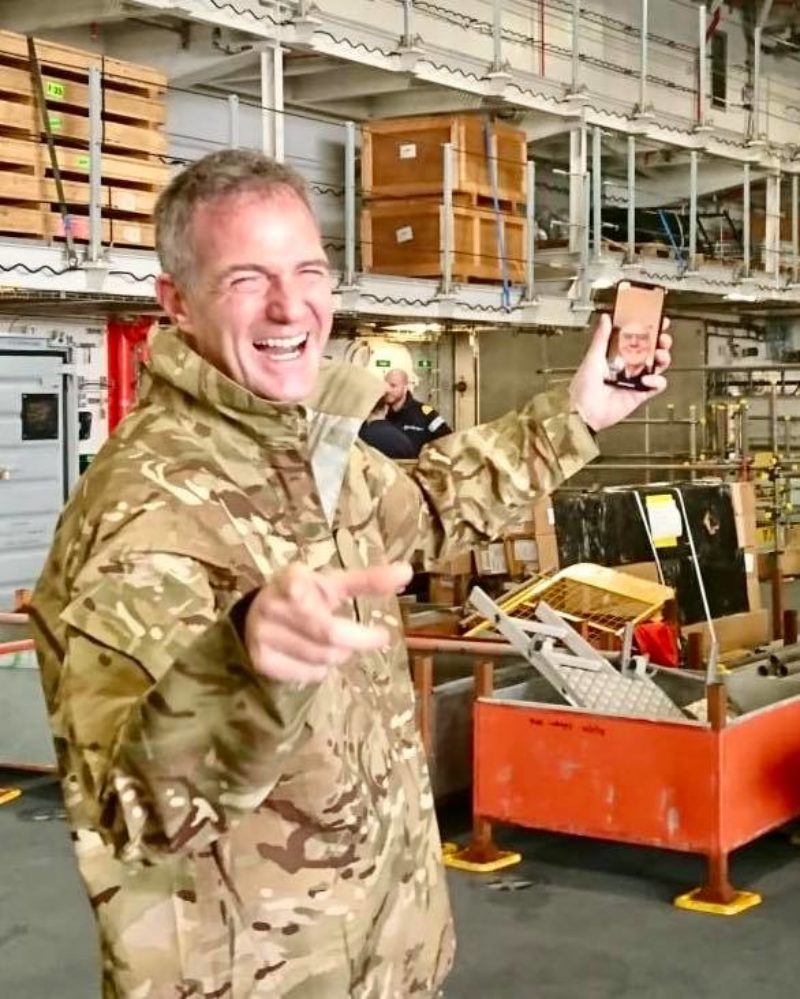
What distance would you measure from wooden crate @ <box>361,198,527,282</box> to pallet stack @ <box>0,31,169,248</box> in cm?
260

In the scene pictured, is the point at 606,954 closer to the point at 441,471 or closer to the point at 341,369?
the point at 441,471

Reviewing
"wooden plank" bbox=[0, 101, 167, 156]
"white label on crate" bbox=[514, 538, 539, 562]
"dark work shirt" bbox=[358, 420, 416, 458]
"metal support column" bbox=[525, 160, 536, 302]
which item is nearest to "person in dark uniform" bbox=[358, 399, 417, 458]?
"dark work shirt" bbox=[358, 420, 416, 458]

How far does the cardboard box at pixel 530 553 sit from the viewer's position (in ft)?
28.3

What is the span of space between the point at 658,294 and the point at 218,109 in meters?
10.4

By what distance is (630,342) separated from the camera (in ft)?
7.08

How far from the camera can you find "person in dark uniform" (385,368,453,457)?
969cm

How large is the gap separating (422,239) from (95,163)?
3624 mm

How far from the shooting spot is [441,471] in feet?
6.77

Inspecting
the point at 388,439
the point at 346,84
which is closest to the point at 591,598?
the point at 388,439

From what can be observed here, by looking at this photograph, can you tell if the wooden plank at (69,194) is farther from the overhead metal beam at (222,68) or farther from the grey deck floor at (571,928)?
the grey deck floor at (571,928)

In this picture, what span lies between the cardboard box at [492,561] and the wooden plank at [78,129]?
3354 millimetres

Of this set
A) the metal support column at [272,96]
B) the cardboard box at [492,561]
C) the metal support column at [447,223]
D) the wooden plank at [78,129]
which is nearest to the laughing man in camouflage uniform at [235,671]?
the cardboard box at [492,561]

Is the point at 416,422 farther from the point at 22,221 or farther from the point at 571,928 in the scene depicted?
the point at 571,928

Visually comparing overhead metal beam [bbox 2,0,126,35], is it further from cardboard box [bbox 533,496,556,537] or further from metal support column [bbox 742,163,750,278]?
metal support column [bbox 742,163,750,278]
